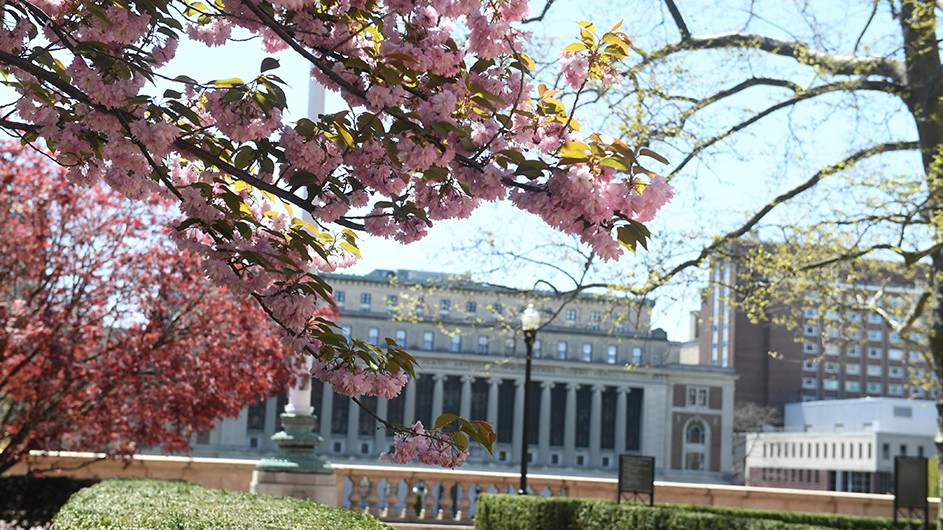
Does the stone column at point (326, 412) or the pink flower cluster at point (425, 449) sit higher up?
the pink flower cluster at point (425, 449)

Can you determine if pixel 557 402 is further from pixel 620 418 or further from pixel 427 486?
pixel 427 486

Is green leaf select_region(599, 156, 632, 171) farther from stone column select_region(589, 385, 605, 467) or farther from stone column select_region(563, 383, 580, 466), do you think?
stone column select_region(589, 385, 605, 467)

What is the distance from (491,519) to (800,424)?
97.3m

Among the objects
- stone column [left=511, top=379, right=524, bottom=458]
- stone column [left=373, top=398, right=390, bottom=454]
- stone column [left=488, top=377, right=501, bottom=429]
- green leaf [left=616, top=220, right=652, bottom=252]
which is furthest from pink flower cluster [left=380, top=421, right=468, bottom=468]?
stone column [left=511, top=379, right=524, bottom=458]

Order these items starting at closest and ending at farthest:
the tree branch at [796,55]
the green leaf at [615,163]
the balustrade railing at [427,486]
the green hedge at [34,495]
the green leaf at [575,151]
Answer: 1. the green leaf at [615,163]
2. the green leaf at [575,151]
3. the tree branch at [796,55]
4. the green hedge at [34,495]
5. the balustrade railing at [427,486]

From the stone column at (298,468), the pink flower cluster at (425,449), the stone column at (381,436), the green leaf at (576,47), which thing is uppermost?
the green leaf at (576,47)

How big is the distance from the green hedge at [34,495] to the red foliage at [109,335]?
571 mm

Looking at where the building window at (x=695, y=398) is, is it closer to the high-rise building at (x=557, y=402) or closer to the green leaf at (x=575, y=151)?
the high-rise building at (x=557, y=402)

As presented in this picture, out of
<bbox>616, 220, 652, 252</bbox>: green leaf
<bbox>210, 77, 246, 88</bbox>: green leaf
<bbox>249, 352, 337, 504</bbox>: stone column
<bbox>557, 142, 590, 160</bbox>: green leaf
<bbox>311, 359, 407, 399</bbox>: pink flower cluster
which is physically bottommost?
<bbox>249, 352, 337, 504</bbox>: stone column

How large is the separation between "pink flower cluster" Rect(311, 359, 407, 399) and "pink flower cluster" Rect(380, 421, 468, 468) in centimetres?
21

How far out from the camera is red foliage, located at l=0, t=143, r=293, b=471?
14289 millimetres

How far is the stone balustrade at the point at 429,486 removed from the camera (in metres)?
18.5

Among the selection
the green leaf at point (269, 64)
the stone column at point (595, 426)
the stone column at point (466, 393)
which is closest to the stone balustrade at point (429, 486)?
the green leaf at point (269, 64)

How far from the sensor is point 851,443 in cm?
9594
